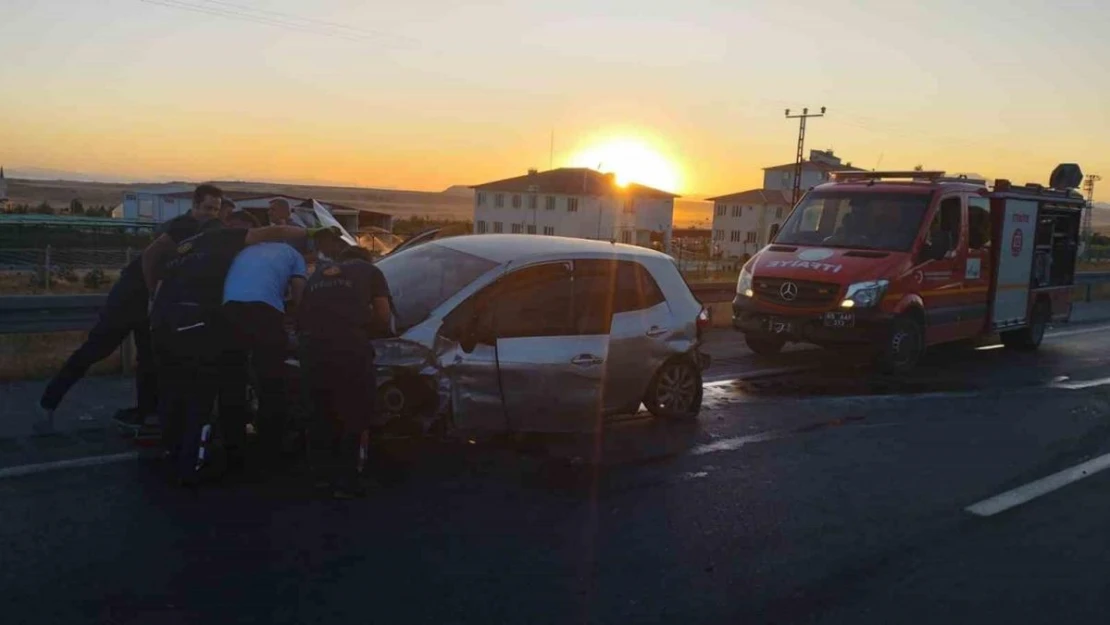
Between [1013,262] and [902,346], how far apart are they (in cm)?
357

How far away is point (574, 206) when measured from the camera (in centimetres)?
7388

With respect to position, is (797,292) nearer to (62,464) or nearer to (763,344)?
(763,344)

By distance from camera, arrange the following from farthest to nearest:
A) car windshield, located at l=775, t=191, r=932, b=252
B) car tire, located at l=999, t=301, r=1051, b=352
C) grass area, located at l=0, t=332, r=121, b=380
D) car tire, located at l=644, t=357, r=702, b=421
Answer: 1. car tire, located at l=999, t=301, r=1051, b=352
2. car windshield, located at l=775, t=191, r=932, b=252
3. grass area, located at l=0, t=332, r=121, b=380
4. car tire, located at l=644, t=357, r=702, b=421

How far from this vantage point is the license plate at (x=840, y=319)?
11.2 metres

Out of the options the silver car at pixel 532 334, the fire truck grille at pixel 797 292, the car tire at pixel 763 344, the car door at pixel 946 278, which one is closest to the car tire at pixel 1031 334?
the car door at pixel 946 278

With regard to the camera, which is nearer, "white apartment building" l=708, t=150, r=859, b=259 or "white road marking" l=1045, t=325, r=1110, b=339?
"white road marking" l=1045, t=325, r=1110, b=339

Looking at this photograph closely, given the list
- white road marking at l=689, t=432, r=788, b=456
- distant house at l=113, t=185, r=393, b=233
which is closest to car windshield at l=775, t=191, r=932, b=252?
white road marking at l=689, t=432, r=788, b=456

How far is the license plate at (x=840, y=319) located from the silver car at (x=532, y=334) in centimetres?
341

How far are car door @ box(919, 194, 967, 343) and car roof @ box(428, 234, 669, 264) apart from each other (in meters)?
5.40

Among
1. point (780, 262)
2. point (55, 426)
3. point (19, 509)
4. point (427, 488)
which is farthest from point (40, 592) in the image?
point (780, 262)

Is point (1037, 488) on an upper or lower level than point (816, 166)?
lower

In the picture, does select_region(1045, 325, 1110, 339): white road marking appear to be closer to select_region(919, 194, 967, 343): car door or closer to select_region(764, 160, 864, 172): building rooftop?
select_region(919, 194, 967, 343): car door

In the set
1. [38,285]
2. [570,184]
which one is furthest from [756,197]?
[38,285]

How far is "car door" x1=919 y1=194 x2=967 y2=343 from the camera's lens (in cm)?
1203
